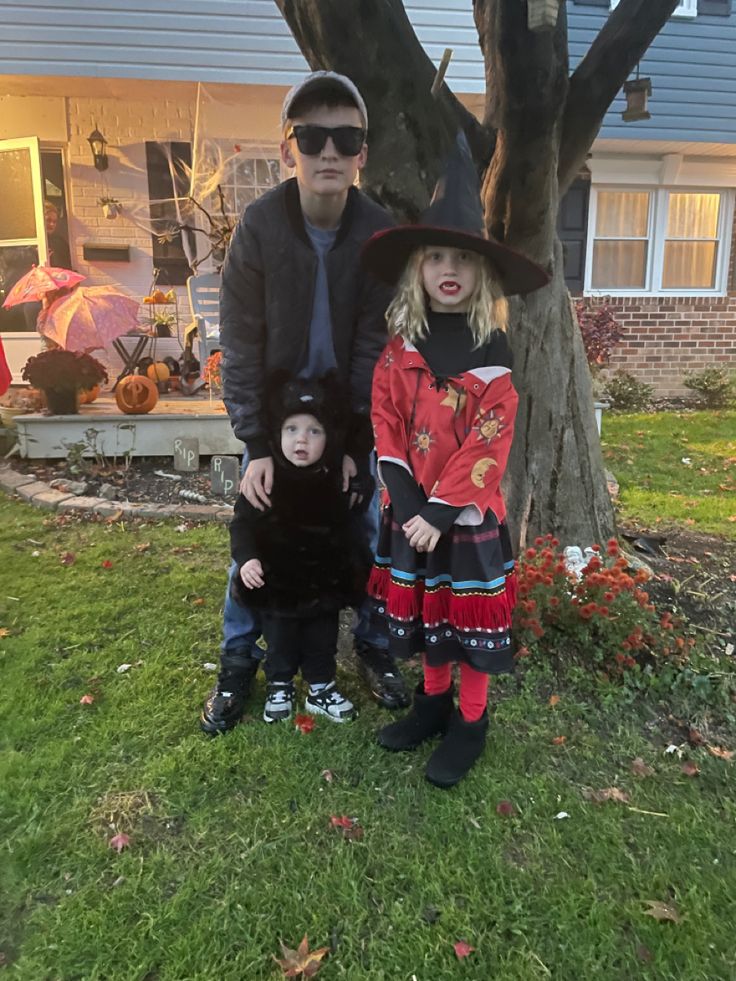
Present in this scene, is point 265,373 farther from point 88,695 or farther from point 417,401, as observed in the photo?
point 88,695

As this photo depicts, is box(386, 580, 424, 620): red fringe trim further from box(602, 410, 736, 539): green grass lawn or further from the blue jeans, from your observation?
box(602, 410, 736, 539): green grass lawn

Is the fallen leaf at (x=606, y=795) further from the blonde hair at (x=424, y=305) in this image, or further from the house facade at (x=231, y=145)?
the house facade at (x=231, y=145)

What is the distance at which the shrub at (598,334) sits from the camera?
9195 mm

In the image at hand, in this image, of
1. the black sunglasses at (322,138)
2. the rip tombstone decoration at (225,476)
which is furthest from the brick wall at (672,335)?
the black sunglasses at (322,138)

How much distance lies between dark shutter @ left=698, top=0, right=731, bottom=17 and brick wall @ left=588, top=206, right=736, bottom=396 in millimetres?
2797

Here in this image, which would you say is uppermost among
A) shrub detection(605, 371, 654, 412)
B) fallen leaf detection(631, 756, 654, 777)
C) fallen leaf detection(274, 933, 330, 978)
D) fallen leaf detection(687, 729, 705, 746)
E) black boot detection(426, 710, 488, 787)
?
shrub detection(605, 371, 654, 412)

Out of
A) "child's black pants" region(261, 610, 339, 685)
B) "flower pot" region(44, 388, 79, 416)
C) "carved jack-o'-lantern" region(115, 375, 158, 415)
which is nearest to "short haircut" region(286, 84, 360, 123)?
"child's black pants" region(261, 610, 339, 685)

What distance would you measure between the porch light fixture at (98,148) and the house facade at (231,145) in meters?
0.07

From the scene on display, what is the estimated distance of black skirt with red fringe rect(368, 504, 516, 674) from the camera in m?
2.22

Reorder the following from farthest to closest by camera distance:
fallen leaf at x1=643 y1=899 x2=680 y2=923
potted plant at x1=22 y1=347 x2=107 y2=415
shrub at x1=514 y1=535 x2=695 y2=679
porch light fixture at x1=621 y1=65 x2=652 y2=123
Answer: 1. potted plant at x1=22 y1=347 x2=107 y2=415
2. porch light fixture at x1=621 y1=65 x2=652 y2=123
3. shrub at x1=514 y1=535 x2=695 y2=679
4. fallen leaf at x1=643 y1=899 x2=680 y2=923

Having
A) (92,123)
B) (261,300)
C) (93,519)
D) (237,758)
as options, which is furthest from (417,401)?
(92,123)

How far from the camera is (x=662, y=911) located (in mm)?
1907

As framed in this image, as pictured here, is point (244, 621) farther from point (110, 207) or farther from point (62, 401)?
point (110, 207)

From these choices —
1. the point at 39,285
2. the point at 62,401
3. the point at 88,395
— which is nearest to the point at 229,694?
the point at 62,401
